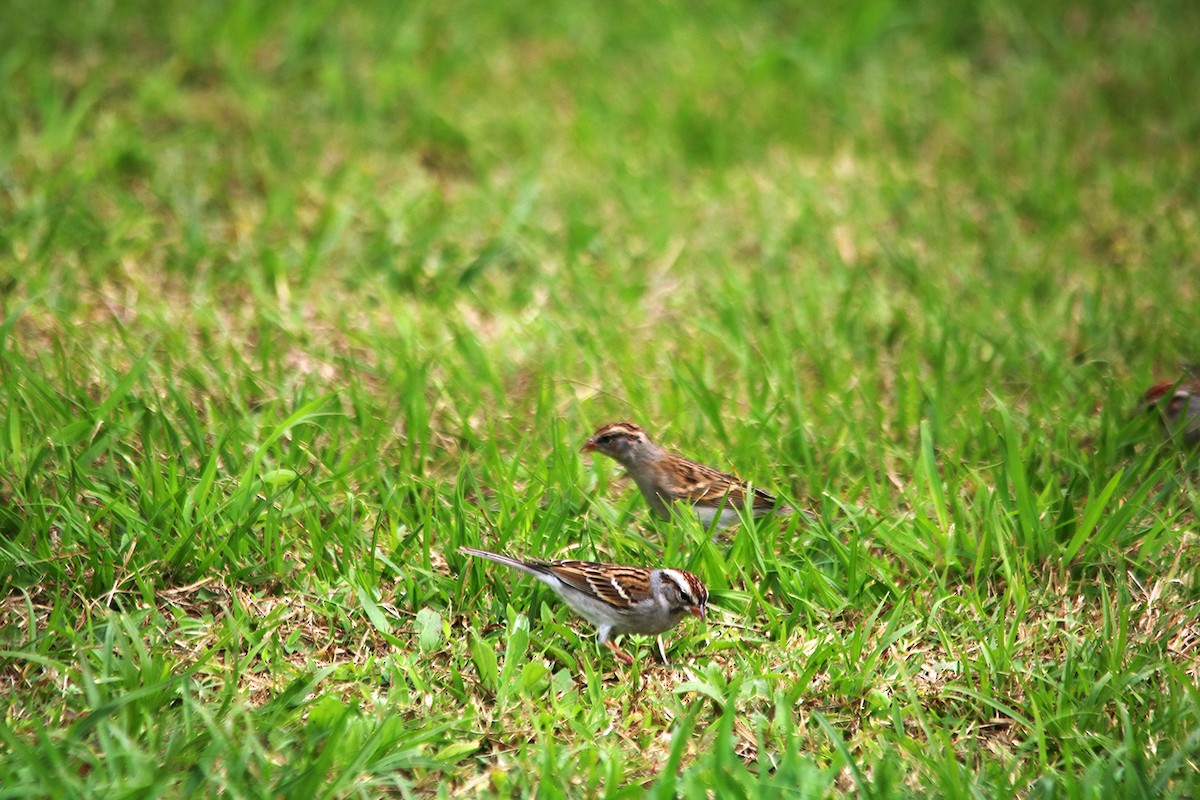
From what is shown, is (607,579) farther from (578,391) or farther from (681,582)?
(578,391)

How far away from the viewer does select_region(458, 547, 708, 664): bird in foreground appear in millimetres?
4438

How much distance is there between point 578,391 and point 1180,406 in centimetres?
296

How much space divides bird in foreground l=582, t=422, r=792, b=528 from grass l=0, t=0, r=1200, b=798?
18 centimetres

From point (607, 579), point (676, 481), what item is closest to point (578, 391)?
point (676, 481)

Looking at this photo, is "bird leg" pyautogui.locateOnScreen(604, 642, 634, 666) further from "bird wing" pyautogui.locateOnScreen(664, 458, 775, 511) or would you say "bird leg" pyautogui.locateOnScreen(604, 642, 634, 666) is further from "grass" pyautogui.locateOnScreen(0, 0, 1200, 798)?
"bird wing" pyautogui.locateOnScreen(664, 458, 775, 511)

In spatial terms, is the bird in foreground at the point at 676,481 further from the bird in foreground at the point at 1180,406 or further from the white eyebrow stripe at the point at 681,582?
the bird in foreground at the point at 1180,406

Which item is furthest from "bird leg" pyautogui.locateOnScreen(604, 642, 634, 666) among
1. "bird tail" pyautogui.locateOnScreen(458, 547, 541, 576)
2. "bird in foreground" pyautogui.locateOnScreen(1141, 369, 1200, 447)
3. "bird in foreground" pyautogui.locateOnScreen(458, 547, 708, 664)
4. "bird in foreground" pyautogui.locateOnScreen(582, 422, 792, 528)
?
"bird in foreground" pyautogui.locateOnScreen(1141, 369, 1200, 447)

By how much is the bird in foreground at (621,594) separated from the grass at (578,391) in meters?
0.15

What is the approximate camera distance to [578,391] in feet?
20.6

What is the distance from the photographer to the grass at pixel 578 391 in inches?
161

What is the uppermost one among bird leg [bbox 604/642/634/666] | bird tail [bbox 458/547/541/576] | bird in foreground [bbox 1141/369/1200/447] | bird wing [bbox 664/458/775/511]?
bird tail [bbox 458/547/541/576]

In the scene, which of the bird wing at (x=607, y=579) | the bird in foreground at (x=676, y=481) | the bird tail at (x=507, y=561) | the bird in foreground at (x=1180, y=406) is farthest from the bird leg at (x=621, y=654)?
the bird in foreground at (x=1180, y=406)

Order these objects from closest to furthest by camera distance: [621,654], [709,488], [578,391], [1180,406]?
[621,654] < [709,488] < [1180,406] < [578,391]

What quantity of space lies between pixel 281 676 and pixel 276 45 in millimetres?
6548
